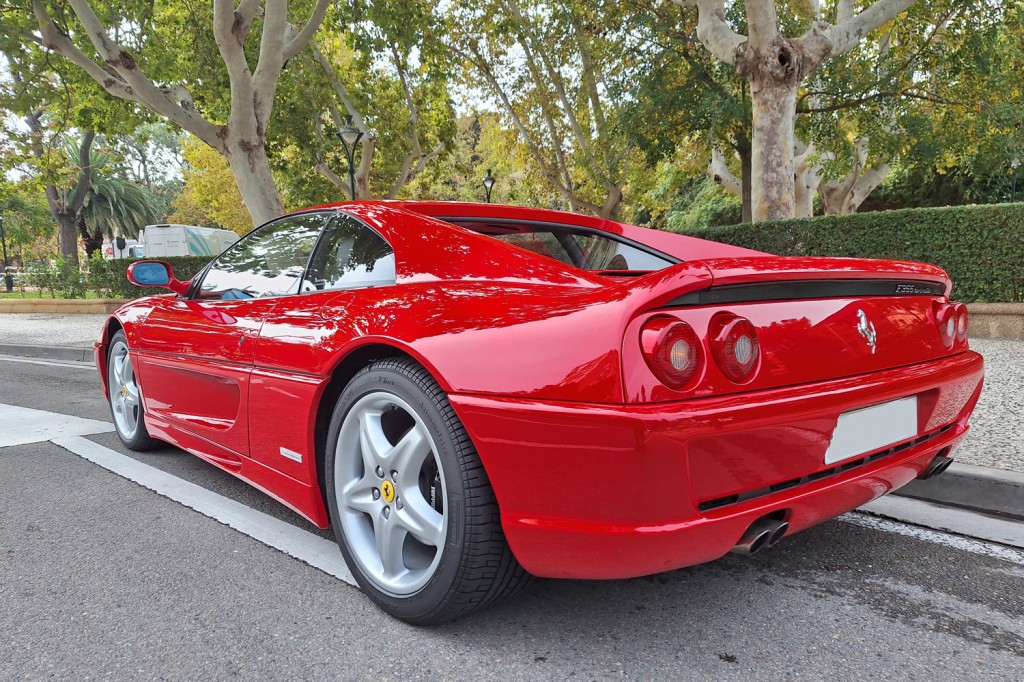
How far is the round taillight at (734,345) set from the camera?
1.57 meters

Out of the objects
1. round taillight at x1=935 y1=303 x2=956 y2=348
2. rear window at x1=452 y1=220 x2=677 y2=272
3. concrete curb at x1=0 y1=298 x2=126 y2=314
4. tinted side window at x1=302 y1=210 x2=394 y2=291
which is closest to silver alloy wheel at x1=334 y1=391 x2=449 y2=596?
tinted side window at x1=302 y1=210 x2=394 y2=291

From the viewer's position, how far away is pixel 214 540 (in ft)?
8.50

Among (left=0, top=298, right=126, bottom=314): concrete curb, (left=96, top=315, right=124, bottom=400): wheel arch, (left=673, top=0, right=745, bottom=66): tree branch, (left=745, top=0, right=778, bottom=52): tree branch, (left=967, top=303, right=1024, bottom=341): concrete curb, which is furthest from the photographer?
(left=0, top=298, right=126, bottom=314): concrete curb

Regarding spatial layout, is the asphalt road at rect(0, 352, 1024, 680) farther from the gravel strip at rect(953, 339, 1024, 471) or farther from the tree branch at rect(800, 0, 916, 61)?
the tree branch at rect(800, 0, 916, 61)

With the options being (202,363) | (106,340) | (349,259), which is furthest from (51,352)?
(349,259)

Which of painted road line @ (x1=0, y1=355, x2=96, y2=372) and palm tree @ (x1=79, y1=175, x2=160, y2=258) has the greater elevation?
palm tree @ (x1=79, y1=175, x2=160, y2=258)

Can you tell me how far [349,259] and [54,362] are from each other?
8.78 meters

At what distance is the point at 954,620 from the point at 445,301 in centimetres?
170

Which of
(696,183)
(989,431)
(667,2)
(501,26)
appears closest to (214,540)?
(989,431)

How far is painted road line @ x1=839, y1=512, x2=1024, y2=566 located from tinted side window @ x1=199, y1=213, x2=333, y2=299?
7.80 feet

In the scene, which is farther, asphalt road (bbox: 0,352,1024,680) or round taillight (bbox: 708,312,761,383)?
asphalt road (bbox: 0,352,1024,680)

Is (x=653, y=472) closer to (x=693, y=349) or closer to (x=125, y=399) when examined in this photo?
(x=693, y=349)

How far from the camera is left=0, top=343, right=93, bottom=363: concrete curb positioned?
9375mm

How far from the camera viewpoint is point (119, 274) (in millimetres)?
19750
